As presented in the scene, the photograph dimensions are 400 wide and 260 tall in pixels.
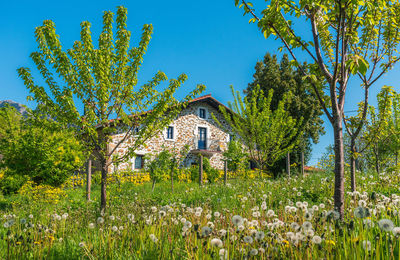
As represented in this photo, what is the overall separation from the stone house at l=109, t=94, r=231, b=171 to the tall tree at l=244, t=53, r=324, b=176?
5321 millimetres

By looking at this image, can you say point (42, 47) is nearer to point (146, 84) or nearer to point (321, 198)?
point (146, 84)

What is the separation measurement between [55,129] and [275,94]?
2167 cm

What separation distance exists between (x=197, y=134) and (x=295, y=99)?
370 inches

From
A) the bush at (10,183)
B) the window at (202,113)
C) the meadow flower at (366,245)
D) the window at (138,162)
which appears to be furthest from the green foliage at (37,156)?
the window at (202,113)

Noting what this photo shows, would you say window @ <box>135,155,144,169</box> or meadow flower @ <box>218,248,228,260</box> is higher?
meadow flower @ <box>218,248,228,260</box>

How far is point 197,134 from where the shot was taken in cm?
2408

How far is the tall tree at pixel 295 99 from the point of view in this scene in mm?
23797

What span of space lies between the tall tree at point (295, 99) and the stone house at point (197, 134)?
5.32 meters

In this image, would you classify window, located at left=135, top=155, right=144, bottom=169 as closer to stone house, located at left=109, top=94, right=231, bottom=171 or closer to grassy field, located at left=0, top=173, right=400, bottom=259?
stone house, located at left=109, top=94, right=231, bottom=171

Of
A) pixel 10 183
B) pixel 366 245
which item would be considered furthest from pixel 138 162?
pixel 366 245

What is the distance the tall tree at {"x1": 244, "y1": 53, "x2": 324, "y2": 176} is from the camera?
2380cm

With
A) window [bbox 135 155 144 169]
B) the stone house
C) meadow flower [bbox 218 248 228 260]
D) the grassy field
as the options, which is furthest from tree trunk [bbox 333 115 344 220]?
window [bbox 135 155 144 169]

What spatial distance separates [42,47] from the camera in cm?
583

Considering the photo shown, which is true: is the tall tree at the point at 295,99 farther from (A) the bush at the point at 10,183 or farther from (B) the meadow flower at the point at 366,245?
(B) the meadow flower at the point at 366,245
